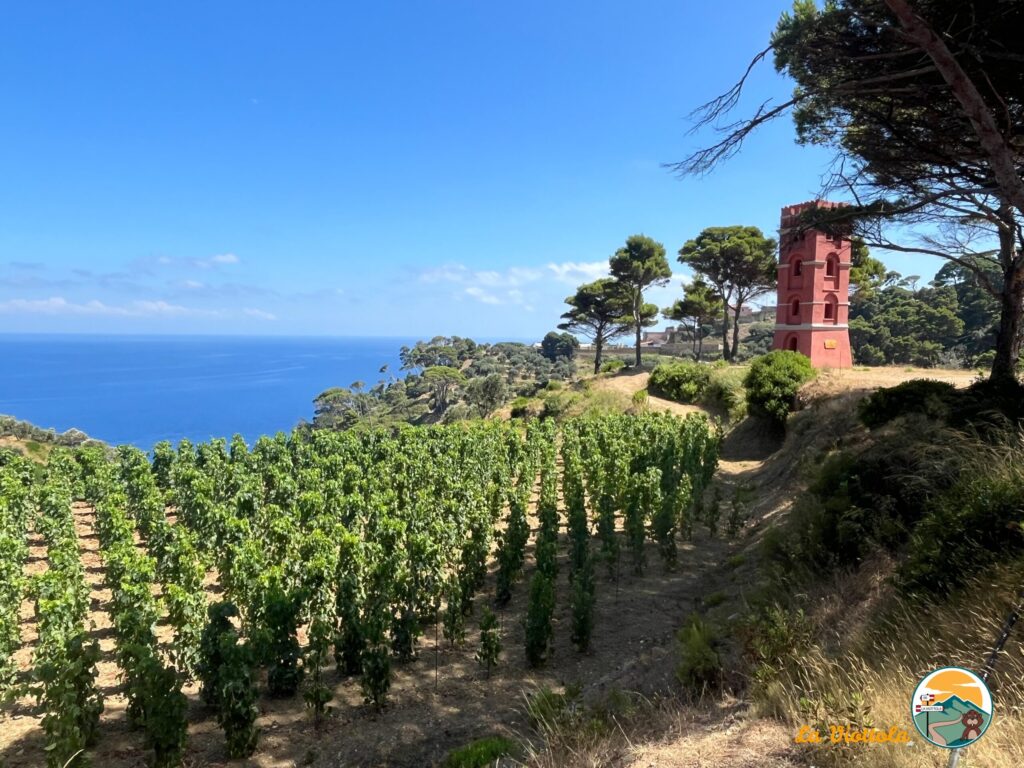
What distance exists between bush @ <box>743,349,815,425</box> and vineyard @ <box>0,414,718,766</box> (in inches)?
348

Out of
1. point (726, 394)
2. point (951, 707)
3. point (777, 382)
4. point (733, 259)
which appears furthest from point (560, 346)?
point (951, 707)

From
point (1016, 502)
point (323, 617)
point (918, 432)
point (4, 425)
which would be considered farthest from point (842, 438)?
point (4, 425)

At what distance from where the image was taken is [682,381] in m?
39.2

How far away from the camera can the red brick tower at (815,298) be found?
32.6 metres

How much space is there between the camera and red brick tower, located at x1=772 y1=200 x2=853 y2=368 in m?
32.6

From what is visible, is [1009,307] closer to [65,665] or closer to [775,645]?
[775,645]

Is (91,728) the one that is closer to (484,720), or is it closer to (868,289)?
(484,720)

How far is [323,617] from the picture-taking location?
34.0 ft

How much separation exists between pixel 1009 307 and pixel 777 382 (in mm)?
12738

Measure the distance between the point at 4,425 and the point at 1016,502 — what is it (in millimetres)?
55524

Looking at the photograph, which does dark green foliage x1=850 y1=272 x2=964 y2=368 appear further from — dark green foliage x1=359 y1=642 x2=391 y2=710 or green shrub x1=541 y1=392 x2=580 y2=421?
dark green foliage x1=359 y1=642 x2=391 y2=710

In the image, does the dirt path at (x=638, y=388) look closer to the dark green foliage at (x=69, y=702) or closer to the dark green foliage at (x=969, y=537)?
the dark green foliage at (x=969, y=537)

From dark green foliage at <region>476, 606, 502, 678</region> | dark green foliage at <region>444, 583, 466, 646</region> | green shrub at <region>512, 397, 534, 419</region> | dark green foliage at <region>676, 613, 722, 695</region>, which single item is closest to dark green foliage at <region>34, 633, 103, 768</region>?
dark green foliage at <region>444, 583, 466, 646</region>

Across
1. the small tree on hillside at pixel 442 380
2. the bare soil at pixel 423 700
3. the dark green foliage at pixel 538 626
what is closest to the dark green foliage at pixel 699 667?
the bare soil at pixel 423 700
